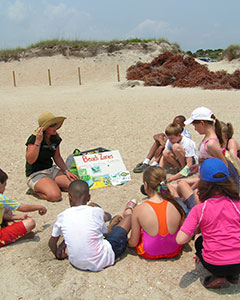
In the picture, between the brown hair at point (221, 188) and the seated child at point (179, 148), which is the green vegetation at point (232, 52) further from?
the brown hair at point (221, 188)

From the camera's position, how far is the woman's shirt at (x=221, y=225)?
99.7 inches

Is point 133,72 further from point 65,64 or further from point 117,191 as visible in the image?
point 117,191

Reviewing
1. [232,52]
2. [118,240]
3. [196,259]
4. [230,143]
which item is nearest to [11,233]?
[118,240]

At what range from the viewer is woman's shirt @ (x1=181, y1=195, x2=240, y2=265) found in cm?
253

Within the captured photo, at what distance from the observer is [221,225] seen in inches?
101

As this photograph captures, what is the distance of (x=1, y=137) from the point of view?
821cm

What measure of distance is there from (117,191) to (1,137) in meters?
4.48

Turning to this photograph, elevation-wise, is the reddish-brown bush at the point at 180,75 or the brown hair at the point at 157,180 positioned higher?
the reddish-brown bush at the point at 180,75

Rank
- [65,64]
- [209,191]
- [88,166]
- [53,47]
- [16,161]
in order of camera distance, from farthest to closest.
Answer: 1. [53,47]
2. [65,64]
3. [16,161]
4. [88,166]
5. [209,191]

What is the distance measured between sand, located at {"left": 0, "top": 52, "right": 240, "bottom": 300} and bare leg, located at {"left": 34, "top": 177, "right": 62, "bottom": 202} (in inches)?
3.7

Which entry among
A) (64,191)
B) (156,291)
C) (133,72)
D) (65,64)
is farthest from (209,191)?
(65,64)

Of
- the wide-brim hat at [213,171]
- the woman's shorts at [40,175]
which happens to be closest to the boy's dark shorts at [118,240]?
the wide-brim hat at [213,171]

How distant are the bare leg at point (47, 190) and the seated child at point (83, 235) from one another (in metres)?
1.72

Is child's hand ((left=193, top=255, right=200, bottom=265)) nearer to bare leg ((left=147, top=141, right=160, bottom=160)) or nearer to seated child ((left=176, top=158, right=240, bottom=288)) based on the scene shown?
seated child ((left=176, top=158, right=240, bottom=288))
